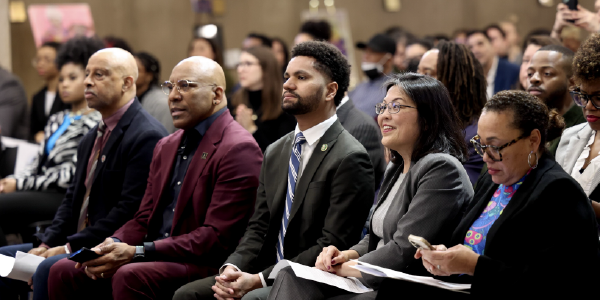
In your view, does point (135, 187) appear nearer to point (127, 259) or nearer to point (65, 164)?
point (127, 259)

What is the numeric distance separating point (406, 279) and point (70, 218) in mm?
2382

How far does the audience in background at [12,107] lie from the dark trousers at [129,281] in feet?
10.8

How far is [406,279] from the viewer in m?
2.07

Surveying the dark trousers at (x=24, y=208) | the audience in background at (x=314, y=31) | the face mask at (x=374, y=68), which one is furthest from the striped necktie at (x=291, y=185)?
the audience in background at (x=314, y=31)

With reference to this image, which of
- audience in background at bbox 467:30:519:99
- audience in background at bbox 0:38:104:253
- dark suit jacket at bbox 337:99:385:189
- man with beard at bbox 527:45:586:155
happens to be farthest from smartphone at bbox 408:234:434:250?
audience in background at bbox 467:30:519:99

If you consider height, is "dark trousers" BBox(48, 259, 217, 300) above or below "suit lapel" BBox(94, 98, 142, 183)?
below

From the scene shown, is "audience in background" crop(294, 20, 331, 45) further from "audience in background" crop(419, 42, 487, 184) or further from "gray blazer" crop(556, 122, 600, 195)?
"gray blazer" crop(556, 122, 600, 195)

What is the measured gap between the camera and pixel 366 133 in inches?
143

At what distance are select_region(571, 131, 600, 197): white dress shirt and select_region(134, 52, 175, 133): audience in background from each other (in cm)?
316

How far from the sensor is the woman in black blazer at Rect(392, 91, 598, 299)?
6.43ft

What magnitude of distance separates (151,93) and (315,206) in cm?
277

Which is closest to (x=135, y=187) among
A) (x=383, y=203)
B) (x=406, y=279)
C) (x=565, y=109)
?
(x=383, y=203)

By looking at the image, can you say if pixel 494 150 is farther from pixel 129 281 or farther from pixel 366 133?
pixel 129 281

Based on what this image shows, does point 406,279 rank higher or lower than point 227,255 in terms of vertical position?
higher
